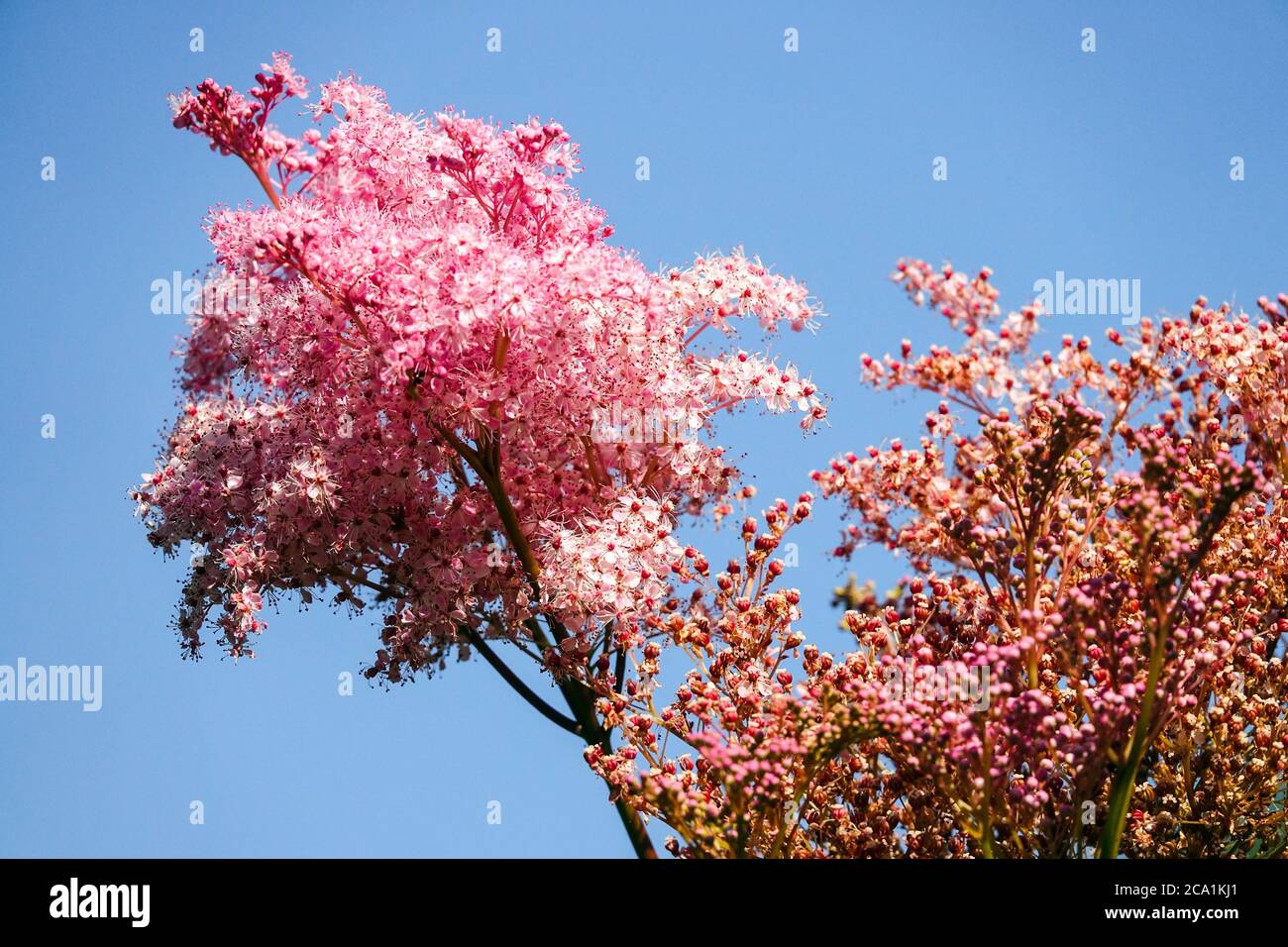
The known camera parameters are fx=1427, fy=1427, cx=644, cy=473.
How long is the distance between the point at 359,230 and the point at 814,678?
1.71 m

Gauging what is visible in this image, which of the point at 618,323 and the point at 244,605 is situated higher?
the point at 618,323

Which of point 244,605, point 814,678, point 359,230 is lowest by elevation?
point 814,678

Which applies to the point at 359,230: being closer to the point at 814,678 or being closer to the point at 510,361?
the point at 510,361

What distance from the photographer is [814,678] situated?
363 centimetres

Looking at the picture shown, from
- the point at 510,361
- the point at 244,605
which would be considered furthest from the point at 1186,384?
the point at 244,605
